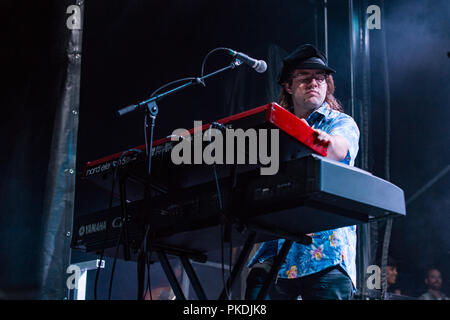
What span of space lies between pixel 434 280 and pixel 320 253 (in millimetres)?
4409

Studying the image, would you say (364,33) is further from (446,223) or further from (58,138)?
(446,223)

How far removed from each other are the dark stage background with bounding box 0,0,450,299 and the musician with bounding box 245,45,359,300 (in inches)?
38.3

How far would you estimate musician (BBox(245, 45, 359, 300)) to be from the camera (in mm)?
1796

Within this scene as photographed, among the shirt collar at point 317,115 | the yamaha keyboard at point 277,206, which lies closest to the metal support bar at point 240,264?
the yamaha keyboard at point 277,206

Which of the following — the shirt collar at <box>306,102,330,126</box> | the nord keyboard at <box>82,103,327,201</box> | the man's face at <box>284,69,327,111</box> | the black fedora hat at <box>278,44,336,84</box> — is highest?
the black fedora hat at <box>278,44,336,84</box>

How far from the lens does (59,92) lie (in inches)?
94.4

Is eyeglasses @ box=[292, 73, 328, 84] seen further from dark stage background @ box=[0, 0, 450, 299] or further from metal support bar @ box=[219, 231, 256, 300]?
dark stage background @ box=[0, 0, 450, 299]

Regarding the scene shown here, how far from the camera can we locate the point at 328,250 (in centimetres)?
183

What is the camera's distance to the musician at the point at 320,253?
5.89 feet

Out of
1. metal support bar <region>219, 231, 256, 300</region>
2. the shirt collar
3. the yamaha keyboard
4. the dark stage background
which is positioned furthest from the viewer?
the dark stage background

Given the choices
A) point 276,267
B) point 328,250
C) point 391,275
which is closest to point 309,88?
point 328,250

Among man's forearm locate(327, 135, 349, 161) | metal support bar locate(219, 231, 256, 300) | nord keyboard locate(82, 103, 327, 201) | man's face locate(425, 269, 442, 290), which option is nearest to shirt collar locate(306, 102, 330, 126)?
man's forearm locate(327, 135, 349, 161)

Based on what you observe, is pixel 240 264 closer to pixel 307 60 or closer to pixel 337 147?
pixel 337 147

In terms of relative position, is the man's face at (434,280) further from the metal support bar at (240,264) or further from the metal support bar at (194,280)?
the metal support bar at (240,264)
